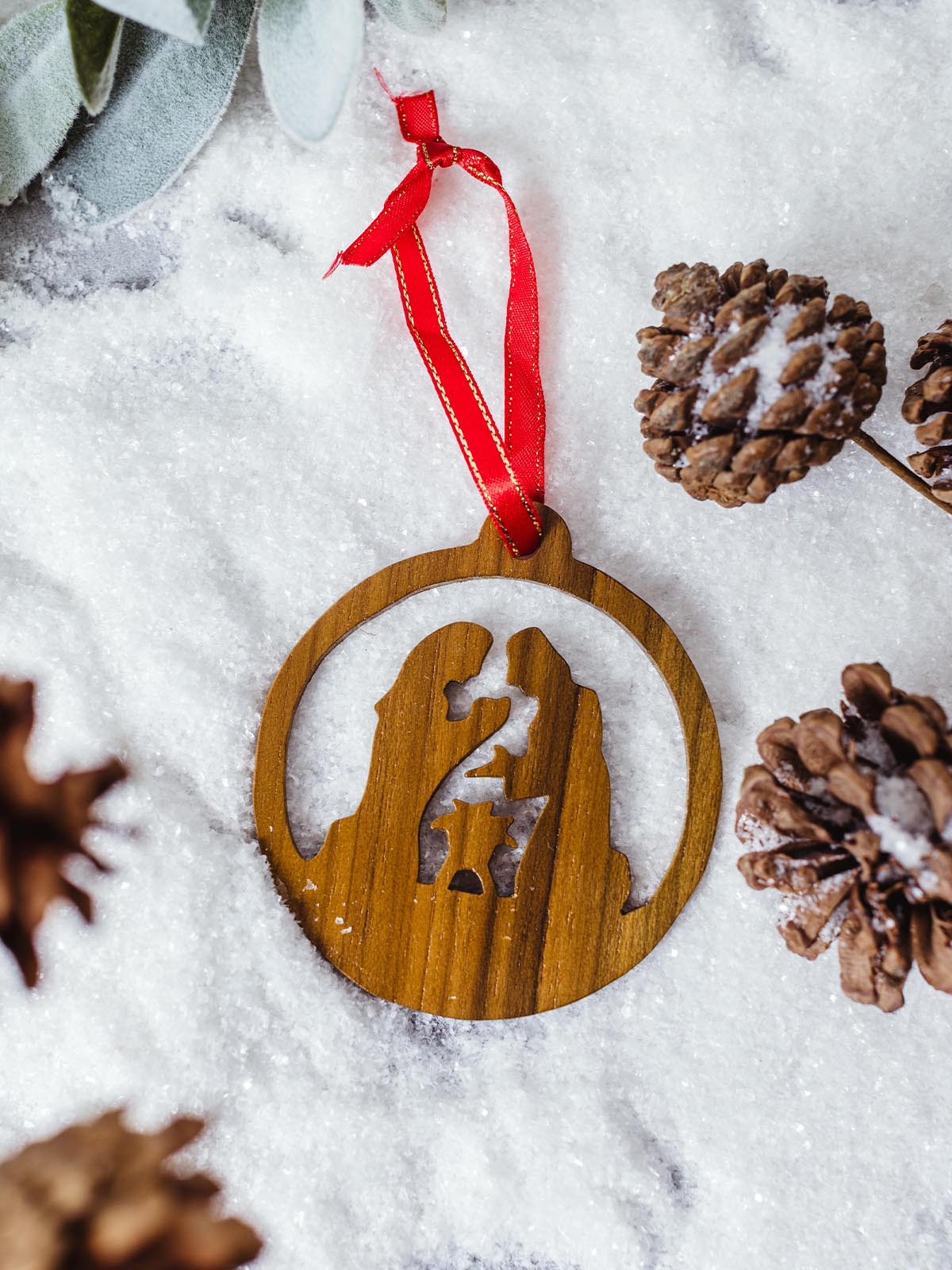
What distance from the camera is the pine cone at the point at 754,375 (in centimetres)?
62

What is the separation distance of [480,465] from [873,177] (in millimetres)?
374

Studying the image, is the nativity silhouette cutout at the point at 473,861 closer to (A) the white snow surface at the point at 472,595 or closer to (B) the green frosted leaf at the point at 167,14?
(A) the white snow surface at the point at 472,595

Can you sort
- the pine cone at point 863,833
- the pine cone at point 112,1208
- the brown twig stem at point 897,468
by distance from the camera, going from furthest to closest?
the brown twig stem at point 897,468 < the pine cone at point 863,833 < the pine cone at point 112,1208

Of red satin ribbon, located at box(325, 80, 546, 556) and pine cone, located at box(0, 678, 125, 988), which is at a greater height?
red satin ribbon, located at box(325, 80, 546, 556)

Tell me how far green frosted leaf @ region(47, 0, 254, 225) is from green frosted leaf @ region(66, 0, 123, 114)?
6 centimetres

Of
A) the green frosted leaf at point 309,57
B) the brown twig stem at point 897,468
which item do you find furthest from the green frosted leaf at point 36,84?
the brown twig stem at point 897,468

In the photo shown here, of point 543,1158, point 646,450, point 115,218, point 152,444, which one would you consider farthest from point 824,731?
point 115,218

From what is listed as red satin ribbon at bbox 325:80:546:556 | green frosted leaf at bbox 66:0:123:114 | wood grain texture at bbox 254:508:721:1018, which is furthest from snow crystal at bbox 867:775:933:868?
green frosted leaf at bbox 66:0:123:114

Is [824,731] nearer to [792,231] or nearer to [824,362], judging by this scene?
[824,362]

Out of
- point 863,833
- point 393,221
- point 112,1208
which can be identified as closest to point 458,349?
point 393,221

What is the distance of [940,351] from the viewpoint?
677mm

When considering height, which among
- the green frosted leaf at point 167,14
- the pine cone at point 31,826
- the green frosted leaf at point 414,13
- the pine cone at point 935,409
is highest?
the pine cone at point 935,409

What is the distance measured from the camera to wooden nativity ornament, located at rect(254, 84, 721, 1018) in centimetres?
74

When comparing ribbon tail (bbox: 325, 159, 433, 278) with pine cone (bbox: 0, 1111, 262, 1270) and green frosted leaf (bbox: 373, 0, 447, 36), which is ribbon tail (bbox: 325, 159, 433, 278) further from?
pine cone (bbox: 0, 1111, 262, 1270)
